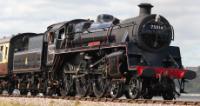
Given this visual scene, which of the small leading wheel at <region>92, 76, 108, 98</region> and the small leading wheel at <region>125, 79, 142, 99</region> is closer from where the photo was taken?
the small leading wheel at <region>125, 79, 142, 99</region>

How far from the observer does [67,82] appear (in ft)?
74.9

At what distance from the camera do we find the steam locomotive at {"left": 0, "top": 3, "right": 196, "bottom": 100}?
18766 millimetres

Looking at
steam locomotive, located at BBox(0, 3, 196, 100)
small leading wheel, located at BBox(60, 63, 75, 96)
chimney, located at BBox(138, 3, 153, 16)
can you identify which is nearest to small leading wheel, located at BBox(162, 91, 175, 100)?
steam locomotive, located at BBox(0, 3, 196, 100)

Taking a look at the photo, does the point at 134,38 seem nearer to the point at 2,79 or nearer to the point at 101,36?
the point at 101,36

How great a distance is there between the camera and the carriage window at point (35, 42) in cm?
2573

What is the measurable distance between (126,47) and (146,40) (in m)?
1.12

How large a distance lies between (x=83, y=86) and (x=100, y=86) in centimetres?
145

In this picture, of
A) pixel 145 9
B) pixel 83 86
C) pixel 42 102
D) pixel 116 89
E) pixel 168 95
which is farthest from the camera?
pixel 83 86

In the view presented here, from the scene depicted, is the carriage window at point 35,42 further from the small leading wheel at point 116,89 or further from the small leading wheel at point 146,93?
the small leading wheel at point 146,93

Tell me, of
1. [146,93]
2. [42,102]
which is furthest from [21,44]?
[146,93]

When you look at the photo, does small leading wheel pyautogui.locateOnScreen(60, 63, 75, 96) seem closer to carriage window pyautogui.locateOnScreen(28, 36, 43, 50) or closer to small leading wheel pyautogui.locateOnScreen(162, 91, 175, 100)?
carriage window pyautogui.locateOnScreen(28, 36, 43, 50)

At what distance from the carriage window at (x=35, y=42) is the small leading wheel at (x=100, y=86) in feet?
19.5

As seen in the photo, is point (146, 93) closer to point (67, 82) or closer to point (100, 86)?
point (100, 86)

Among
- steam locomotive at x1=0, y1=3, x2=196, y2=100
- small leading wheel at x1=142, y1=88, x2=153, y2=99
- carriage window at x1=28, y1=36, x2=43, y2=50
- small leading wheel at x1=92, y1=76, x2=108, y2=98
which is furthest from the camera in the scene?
carriage window at x1=28, y1=36, x2=43, y2=50
